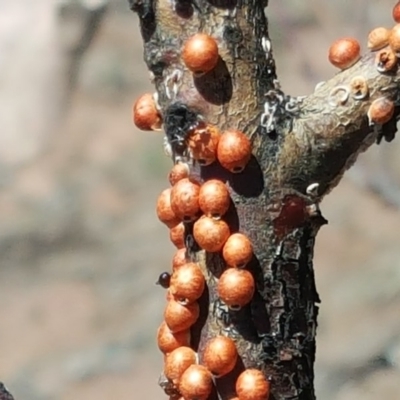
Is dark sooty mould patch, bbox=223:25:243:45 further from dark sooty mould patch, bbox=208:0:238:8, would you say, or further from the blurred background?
the blurred background

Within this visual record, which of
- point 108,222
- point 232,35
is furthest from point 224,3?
point 108,222

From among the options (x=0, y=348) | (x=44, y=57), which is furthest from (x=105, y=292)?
(x=44, y=57)

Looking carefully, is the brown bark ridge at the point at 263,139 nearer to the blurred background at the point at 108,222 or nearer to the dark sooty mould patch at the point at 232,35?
the dark sooty mould patch at the point at 232,35

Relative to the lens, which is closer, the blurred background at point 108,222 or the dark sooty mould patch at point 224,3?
the dark sooty mould patch at point 224,3

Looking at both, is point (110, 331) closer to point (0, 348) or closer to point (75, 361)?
point (75, 361)

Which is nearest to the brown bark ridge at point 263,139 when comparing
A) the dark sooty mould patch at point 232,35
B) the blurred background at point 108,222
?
the dark sooty mould patch at point 232,35
